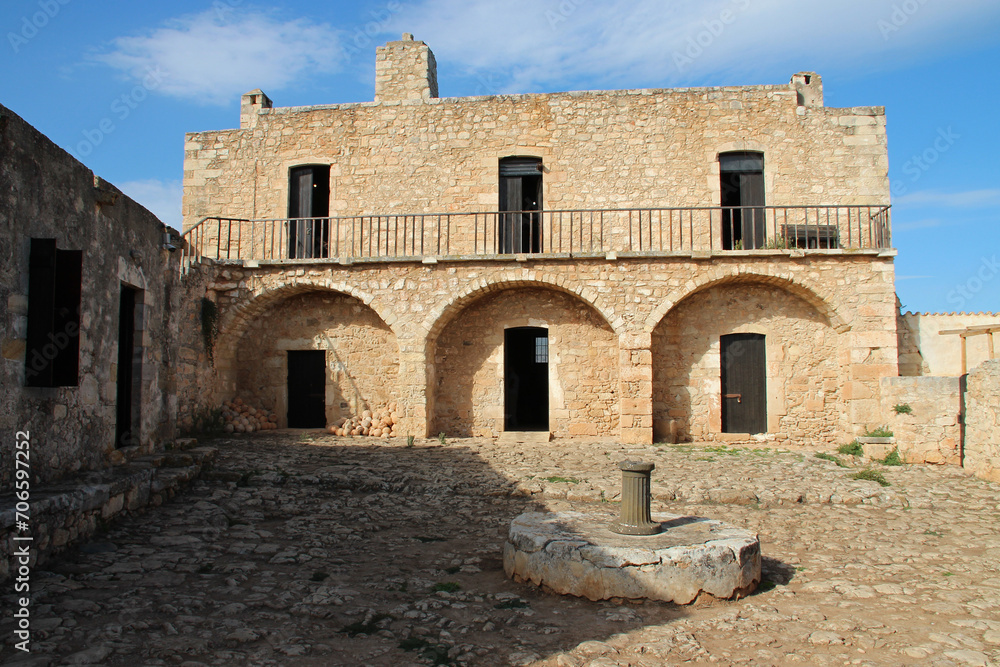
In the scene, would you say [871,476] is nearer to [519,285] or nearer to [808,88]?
[519,285]

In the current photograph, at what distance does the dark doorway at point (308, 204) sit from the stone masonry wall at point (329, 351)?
41.8 inches

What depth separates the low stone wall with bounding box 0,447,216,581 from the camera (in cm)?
398

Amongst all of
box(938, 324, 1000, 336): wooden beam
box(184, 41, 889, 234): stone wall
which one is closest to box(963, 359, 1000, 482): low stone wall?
box(938, 324, 1000, 336): wooden beam

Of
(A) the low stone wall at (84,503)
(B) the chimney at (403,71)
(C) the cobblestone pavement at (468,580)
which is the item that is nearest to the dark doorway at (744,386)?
(C) the cobblestone pavement at (468,580)

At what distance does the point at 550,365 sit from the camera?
36.9 ft

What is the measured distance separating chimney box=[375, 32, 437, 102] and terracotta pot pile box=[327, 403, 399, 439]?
19.5 feet

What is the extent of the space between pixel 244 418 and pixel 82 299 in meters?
6.05

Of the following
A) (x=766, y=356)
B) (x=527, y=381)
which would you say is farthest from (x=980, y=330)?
(x=527, y=381)

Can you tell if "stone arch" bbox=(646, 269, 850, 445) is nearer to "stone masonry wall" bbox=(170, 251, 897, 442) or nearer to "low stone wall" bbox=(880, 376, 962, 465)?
"stone masonry wall" bbox=(170, 251, 897, 442)

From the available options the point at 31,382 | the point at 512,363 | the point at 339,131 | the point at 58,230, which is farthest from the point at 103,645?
the point at 339,131

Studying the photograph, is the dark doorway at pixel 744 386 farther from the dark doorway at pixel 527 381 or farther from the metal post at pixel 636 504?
the metal post at pixel 636 504

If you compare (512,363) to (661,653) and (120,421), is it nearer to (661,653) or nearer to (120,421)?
(120,421)

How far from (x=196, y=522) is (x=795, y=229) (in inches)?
389

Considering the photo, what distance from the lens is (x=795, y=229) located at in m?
10.8
